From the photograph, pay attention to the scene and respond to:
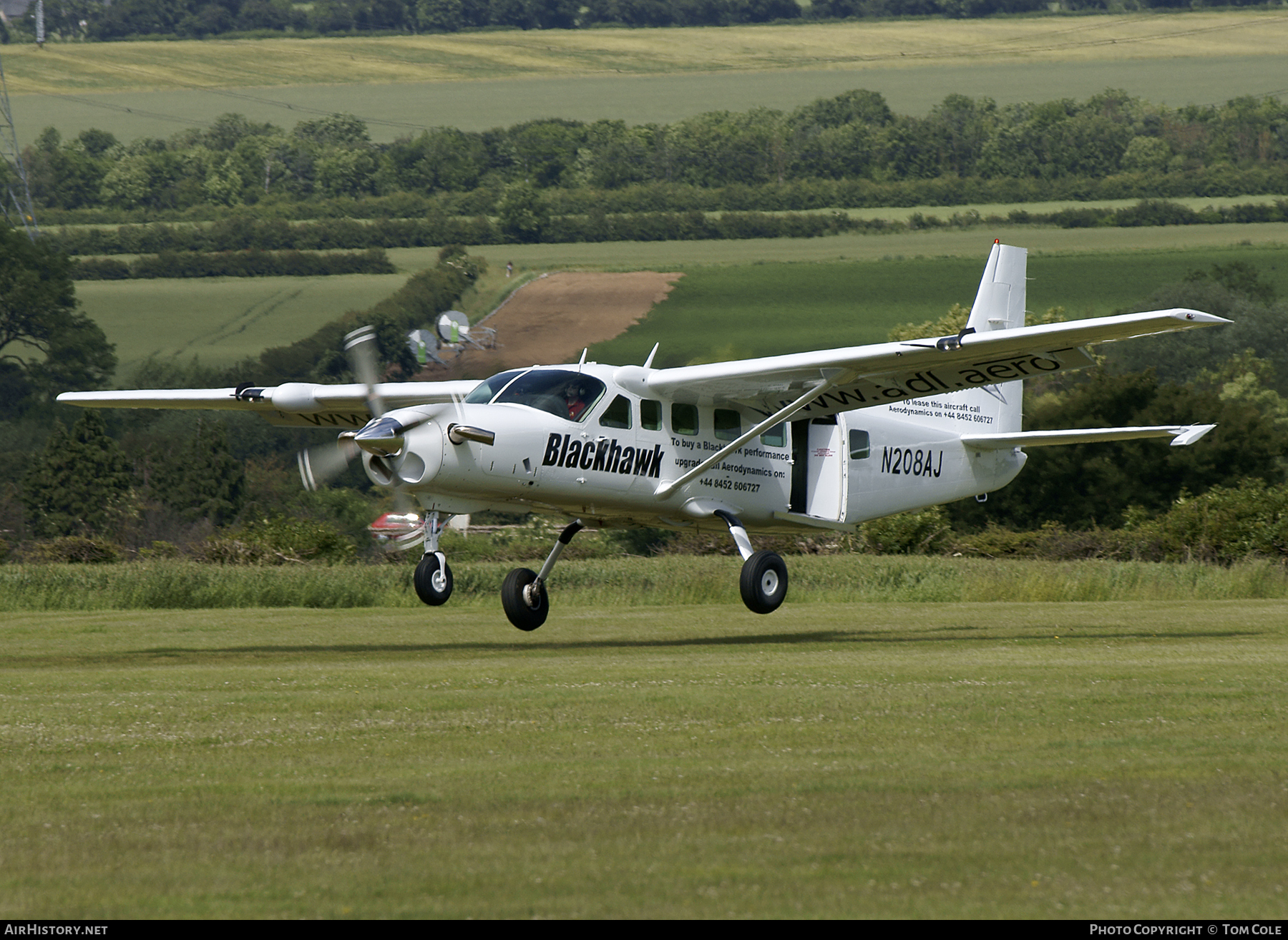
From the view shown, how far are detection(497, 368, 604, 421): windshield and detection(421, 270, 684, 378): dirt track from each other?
2488 inches

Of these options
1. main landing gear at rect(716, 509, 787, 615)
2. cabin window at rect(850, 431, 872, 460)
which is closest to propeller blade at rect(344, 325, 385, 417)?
main landing gear at rect(716, 509, 787, 615)

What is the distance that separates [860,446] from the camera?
20797mm

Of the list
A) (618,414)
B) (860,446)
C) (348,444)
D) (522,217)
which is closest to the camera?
(348,444)

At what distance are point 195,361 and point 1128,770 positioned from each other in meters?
99.4

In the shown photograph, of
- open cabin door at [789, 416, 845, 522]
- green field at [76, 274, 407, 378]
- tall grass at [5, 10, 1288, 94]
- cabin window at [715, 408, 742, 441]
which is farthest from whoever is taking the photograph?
tall grass at [5, 10, 1288, 94]

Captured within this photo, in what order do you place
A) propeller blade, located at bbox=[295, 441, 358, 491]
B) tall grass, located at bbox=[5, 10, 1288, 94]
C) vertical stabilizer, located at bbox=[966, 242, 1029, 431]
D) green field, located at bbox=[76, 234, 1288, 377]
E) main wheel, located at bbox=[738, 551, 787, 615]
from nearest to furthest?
propeller blade, located at bbox=[295, 441, 358, 491] < main wheel, located at bbox=[738, 551, 787, 615] < vertical stabilizer, located at bbox=[966, 242, 1029, 431] < green field, located at bbox=[76, 234, 1288, 377] < tall grass, located at bbox=[5, 10, 1288, 94]

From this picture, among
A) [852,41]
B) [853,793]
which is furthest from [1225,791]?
[852,41]

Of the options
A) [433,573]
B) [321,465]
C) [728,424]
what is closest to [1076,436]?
[728,424]

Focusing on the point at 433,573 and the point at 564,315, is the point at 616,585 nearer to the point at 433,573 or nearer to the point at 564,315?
the point at 433,573

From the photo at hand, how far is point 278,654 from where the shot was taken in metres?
17.1

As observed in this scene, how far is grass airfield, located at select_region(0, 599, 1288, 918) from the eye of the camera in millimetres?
6242

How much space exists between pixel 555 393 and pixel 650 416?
147 centimetres

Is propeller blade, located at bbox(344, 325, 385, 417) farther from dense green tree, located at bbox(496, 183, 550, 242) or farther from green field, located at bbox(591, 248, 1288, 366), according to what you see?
dense green tree, located at bbox(496, 183, 550, 242)

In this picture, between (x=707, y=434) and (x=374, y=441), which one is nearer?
(x=374, y=441)
